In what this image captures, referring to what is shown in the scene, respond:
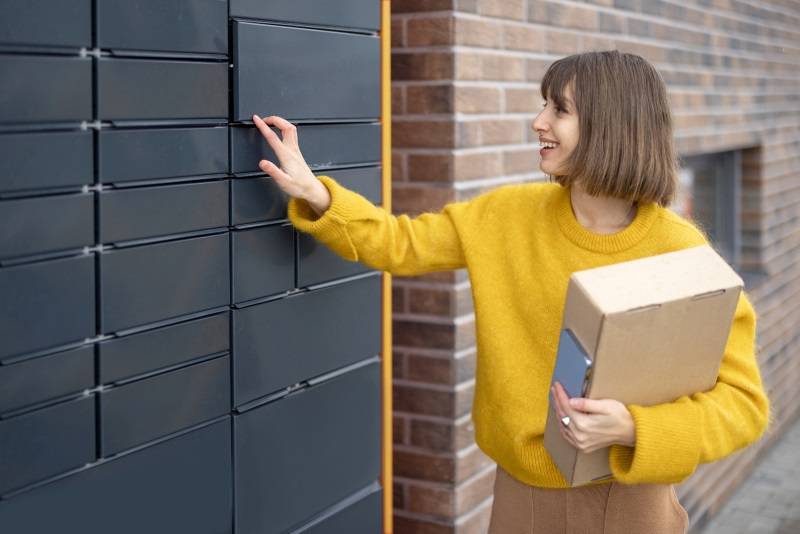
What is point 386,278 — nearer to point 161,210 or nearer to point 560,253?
point 560,253

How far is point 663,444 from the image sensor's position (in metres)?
2.27

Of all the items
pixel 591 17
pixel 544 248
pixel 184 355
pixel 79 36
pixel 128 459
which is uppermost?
pixel 591 17

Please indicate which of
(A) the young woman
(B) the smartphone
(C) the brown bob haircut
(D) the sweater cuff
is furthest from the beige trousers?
(C) the brown bob haircut

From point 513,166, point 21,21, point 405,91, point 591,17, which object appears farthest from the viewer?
point 591,17

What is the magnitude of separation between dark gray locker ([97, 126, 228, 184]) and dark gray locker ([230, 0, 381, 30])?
0.25m

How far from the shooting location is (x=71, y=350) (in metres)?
2.02

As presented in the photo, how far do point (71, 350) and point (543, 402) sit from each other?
1018 mm

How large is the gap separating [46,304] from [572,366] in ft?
3.13

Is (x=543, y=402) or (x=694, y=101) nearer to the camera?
(x=543, y=402)

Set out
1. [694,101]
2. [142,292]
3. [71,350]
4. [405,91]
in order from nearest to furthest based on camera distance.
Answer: [71,350], [142,292], [405,91], [694,101]

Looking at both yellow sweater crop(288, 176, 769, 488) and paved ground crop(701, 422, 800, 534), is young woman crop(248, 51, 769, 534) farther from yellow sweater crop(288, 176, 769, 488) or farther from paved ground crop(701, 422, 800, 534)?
paved ground crop(701, 422, 800, 534)

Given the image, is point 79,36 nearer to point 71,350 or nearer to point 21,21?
point 21,21

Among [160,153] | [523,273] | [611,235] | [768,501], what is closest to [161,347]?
[160,153]

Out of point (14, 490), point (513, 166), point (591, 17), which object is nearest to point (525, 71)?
point (513, 166)
